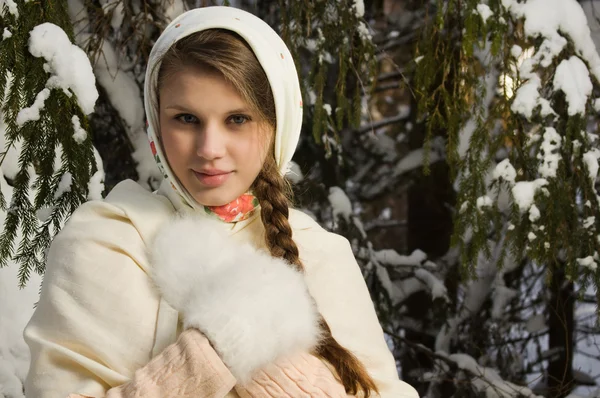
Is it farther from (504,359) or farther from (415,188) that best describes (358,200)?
(504,359)

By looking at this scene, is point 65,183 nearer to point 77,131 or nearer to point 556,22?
point 77,131

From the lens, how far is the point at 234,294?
1.48 metres

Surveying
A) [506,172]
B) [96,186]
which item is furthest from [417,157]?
[96,186]

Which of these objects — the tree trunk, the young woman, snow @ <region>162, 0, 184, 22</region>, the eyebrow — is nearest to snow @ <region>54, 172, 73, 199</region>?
the young woman

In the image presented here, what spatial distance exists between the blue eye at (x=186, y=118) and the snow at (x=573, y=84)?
1431 millimetres

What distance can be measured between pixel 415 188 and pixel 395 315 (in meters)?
0.67

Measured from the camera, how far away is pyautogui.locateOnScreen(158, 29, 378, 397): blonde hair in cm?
155

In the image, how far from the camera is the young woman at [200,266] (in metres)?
1.46

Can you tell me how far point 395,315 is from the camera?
12.2ft

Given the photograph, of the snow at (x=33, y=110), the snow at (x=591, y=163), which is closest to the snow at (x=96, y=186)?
the snow at (x=33, y=110)

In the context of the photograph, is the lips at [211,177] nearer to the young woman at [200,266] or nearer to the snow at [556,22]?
the young woman at [200,266]

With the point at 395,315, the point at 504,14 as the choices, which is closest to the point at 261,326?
the point at 504,14

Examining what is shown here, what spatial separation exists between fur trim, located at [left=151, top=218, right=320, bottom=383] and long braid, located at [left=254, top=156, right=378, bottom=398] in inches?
1.9

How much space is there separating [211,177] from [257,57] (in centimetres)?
27
